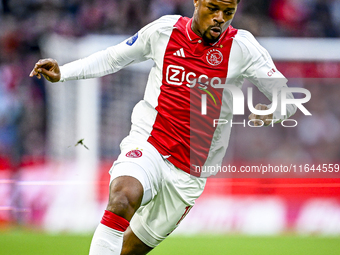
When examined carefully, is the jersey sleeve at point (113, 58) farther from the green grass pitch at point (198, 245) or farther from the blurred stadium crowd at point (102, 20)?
the blurred stadium crowd at point (102, 20)

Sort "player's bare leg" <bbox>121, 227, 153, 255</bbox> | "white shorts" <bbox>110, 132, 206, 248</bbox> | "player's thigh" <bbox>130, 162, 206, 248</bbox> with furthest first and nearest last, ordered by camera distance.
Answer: "player's bare leg" <bbox>121, 227, 153, 255</bbox> < "player's thigh" <bbox>130, 162, 206, 248</bbox> < "white shorts" <bbox>110, 132, 206, 248</bbox>

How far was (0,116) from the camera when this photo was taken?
707cm

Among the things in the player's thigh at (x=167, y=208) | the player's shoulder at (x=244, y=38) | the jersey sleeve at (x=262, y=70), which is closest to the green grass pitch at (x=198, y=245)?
the player's thigh at (x=167, y=208)

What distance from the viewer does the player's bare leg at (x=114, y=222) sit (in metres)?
2.55

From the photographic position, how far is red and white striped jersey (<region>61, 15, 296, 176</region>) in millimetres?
3141

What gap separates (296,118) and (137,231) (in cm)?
420

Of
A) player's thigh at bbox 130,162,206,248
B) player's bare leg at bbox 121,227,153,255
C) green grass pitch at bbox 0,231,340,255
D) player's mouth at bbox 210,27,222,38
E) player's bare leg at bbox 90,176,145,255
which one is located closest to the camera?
player's bare leg at bbox 90,176,145,255

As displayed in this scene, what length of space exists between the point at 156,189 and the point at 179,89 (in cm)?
69

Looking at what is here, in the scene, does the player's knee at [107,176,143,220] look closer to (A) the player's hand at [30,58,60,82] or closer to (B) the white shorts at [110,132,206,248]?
(B) the white shorts at [110,132,206,248]

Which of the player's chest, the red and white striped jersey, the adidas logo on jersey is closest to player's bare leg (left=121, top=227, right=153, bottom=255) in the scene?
the red and white striped jersey

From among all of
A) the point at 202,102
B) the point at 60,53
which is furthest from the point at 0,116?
the point at 202,102

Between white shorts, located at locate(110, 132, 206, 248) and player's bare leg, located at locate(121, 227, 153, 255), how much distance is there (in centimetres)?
3

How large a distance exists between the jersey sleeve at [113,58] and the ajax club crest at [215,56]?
41cm

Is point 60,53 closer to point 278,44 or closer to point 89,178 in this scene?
point 89,178
